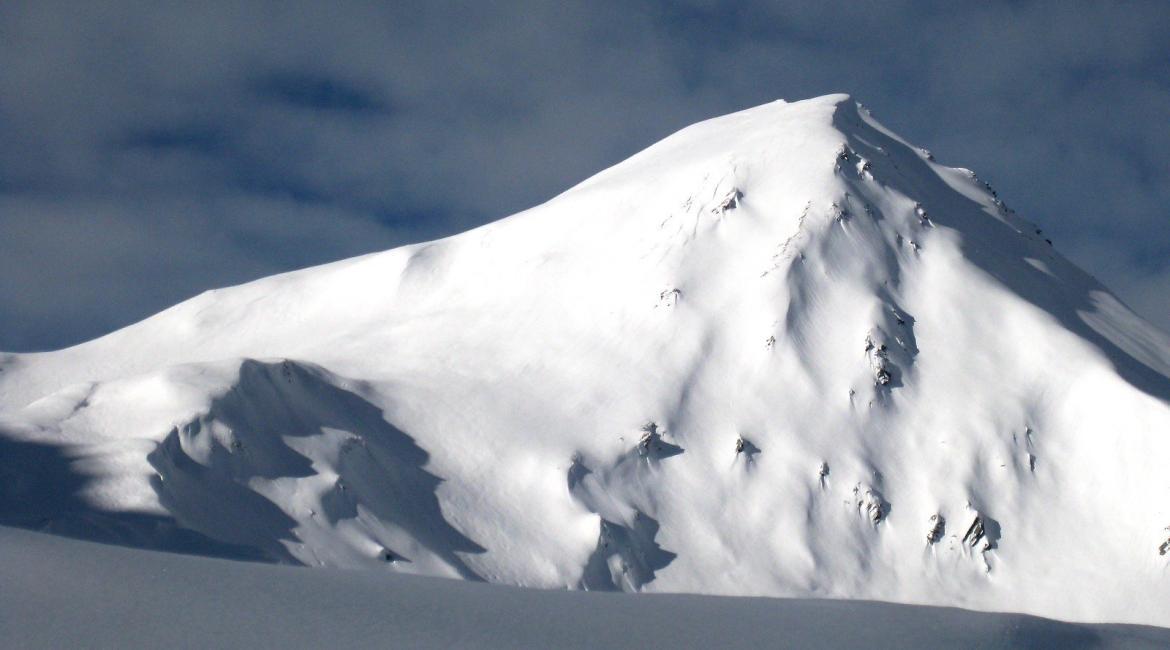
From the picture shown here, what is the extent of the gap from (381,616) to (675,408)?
38398mm

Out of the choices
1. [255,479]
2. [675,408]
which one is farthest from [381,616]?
[675,408]

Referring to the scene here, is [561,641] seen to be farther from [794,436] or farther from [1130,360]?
[1130,360]

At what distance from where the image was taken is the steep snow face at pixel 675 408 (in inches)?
1617

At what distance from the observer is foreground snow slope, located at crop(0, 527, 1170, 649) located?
43.7 ft

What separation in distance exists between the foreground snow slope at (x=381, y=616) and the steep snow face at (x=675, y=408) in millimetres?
19004

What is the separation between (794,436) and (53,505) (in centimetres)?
3069

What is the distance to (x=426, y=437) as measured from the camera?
157 ft

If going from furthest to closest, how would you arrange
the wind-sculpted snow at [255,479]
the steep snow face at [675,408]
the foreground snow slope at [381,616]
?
the steep snow face at [675,408] < the wind-sculpted snow at [255,479] < the foreground snow slope at [381,616]

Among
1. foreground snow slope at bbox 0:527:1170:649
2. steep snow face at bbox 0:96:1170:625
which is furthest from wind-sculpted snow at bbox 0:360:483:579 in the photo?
foreground snow slope at bbox 0:527:1170:649

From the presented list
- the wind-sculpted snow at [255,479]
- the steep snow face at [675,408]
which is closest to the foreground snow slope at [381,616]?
the wind-sculpted snow at [255,479]

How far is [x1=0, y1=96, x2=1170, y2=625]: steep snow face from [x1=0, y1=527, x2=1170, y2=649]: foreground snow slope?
1900 cm

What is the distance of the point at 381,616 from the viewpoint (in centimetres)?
1477

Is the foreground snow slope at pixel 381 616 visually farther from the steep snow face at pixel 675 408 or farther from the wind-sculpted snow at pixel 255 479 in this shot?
the steep snow face at pixel 675 408

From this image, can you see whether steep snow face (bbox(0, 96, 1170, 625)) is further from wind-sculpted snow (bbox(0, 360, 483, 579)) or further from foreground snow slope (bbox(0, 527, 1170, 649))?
foreground snow slope (bbox(0, 527, 1170, 649))
